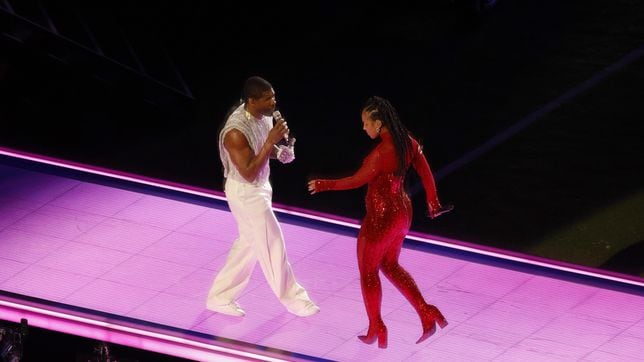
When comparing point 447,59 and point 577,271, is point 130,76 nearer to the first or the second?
point 447,59

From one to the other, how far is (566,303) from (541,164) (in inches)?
110

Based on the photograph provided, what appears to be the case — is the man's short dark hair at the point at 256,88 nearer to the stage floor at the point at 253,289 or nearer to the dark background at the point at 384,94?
the stage floor at the point at 253,289

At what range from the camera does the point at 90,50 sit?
13.6m

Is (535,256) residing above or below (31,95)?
below

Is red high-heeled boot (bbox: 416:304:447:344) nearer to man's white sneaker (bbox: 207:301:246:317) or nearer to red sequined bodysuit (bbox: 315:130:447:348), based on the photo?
red sequined bodysuit (bbox: 315:130:447:348)

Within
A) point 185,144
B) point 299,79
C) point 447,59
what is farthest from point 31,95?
point 447,59

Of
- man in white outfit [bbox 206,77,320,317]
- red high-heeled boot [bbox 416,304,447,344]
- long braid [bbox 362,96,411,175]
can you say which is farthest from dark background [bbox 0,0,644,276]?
long braid [bbox 362,96,411,175]

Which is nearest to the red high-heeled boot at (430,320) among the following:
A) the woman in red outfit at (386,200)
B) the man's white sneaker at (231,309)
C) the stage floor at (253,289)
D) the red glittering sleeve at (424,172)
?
the woman in red outfit at (386,200)

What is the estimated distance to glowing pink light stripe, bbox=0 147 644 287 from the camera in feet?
34.2

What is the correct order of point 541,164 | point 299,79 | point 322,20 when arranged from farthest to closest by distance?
1. point 322,20
2. point 299,79
3. point 541,164

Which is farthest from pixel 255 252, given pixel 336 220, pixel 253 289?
pixel 336 220

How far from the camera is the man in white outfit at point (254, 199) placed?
9.09 meters

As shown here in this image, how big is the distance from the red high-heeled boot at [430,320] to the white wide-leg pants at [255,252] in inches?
36.4

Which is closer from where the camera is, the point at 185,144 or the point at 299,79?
the point at 185,144
